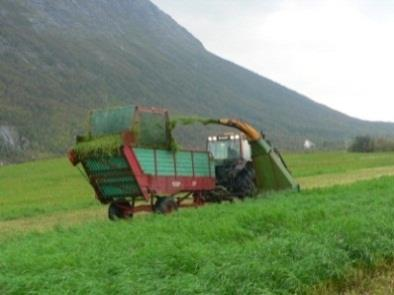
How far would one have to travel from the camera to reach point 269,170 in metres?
19.2

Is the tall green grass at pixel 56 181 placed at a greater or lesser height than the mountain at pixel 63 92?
lesser

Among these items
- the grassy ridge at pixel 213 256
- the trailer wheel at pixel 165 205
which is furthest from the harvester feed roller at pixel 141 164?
the grassy ridge at pixel 213 256

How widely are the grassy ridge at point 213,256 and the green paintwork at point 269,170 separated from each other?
7574 millimetres

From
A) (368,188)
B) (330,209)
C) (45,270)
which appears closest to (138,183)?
(330,209)

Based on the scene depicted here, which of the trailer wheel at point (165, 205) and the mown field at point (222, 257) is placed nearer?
the mown field at point (222, 257)

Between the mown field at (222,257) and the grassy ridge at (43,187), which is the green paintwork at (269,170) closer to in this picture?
the mown field at (222,257)

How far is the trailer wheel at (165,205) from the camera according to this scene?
1625 cm

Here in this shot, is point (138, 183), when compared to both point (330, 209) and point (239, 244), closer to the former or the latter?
point (330, 209)

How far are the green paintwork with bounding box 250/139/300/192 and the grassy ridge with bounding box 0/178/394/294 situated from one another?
7574mm

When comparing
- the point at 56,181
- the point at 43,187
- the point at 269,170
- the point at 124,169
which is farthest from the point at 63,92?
the point at 124,169

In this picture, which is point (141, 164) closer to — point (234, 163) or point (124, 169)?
point (124, 169)

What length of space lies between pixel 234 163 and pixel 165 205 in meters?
3.45

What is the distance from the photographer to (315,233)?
9.34 m

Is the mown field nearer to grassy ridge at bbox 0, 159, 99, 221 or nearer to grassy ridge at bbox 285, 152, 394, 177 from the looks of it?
grassy ridge at bbox 0, 159, 99, 221
